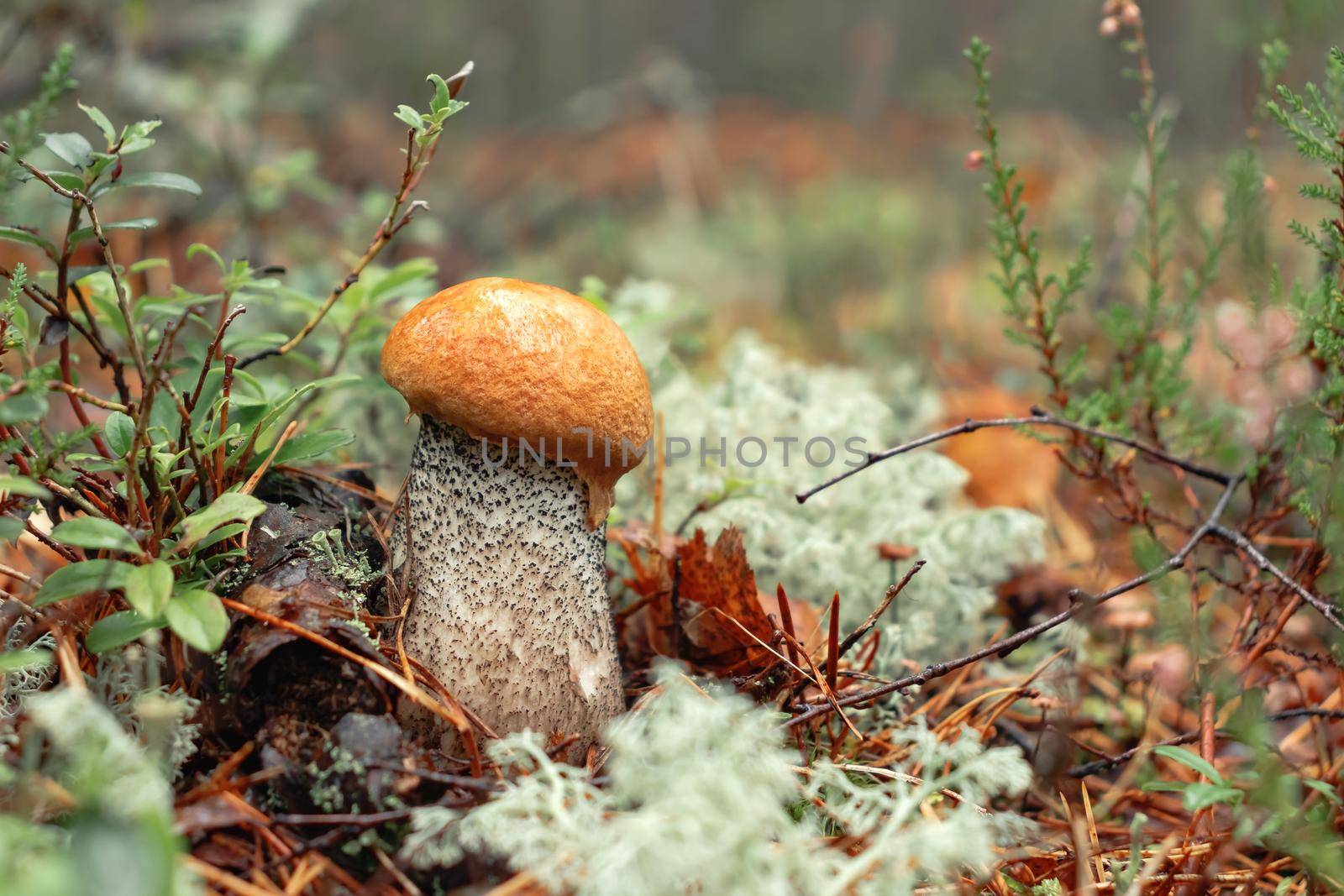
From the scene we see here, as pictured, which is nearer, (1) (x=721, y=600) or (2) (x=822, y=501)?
(1) (x=721, y=600)

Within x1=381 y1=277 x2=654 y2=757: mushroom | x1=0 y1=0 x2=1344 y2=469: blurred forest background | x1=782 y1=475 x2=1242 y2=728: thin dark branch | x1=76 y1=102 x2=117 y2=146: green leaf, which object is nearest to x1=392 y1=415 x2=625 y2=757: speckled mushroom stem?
x1=381 y1=277 x2=654 y2=757: mushroom

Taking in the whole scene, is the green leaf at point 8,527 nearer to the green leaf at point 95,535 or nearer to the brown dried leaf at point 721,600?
the green leaf at point 95,535

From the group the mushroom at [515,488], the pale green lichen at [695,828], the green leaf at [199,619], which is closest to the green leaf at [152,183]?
the mushroom at [515,488]

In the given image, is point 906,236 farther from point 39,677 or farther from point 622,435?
point 39,677

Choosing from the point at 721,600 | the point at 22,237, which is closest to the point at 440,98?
the point at 22,237

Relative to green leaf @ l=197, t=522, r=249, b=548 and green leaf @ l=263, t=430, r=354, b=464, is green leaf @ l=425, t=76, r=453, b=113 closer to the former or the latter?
green leaf @ l=263, t=430, r=354, b=464

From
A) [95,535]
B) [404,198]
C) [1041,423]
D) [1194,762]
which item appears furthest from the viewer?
[1041,423]

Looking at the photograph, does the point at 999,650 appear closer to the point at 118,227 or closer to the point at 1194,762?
the point at 1194,762
